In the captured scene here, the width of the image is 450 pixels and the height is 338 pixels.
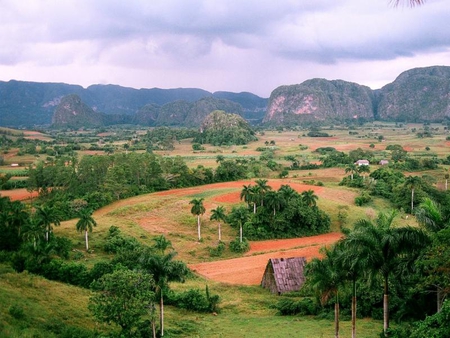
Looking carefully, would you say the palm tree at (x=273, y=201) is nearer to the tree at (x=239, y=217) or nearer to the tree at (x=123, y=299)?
the tree at (x=239, y=217)

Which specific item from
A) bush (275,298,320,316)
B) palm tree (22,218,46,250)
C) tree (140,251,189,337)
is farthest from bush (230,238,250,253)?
tree (140,251,189,337)

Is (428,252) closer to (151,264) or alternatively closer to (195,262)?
(151,264)

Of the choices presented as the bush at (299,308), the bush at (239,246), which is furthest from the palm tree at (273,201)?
the bush at (299,308)

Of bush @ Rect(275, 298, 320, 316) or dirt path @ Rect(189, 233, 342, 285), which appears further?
dirt path @ Rect(189, 233, 342, 285)

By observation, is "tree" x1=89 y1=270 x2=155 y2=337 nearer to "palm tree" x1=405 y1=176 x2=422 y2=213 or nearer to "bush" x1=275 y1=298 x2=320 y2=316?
"bush" x1=275 y1=298 x2=320 y2=316

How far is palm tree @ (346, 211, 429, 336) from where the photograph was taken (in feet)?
56.2

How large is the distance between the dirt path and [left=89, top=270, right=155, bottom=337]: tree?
14.7 m

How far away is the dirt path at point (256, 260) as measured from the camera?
3384cm

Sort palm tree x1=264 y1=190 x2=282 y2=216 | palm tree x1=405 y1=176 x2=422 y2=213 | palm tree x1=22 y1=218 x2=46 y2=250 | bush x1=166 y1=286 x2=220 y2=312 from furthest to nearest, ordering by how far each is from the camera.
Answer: palm tree x1=405 y1=176 x2=422 y2=213 → palm tree x1=264 y1=190 x2=282 y2=216 → palm tree x1=22 y1=218 x2=46 y2=250 → bush x1=166 y1=286 x2=220 y2=312

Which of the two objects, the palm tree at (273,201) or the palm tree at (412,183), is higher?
the palm tree at (412,183)

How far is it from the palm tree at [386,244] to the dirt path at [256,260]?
16159 millimetres

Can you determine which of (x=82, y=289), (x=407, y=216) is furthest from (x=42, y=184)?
(x=407, y=216)

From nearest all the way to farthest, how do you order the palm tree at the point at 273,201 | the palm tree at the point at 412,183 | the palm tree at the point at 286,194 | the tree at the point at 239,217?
the tree at the point at 239,217 < the palm tree at the point at 273,201 < the palm tree at the point at 286,194 < the palm tree at the point at 412,183

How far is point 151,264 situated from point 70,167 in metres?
47.4
